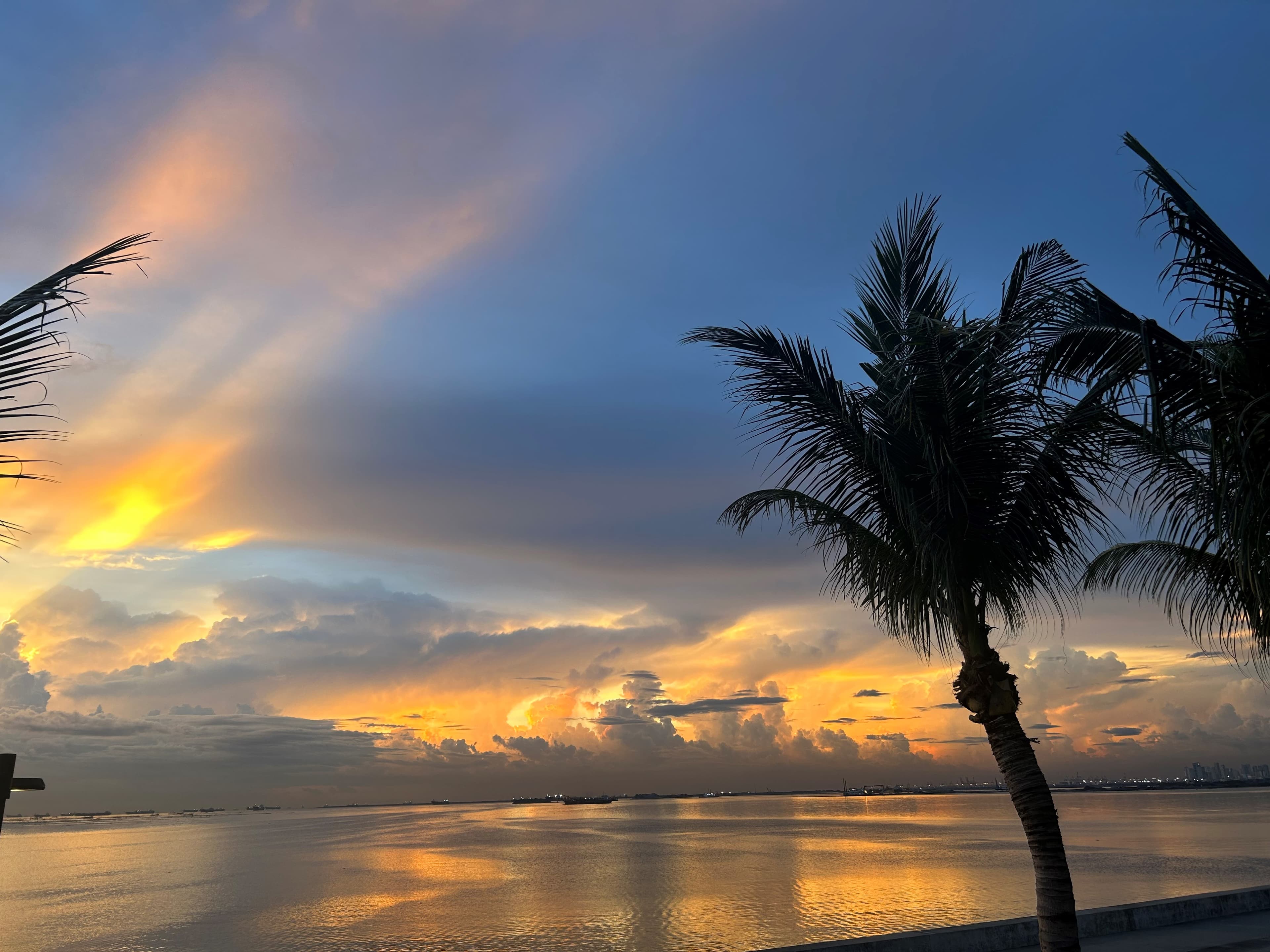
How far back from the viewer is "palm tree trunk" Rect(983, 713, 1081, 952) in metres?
8.63

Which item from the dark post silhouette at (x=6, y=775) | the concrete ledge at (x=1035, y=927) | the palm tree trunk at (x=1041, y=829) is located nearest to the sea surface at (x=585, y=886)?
the concrete ledge at (x=1035, y=927)

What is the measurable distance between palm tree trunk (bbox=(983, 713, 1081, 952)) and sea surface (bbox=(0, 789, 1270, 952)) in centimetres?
1928

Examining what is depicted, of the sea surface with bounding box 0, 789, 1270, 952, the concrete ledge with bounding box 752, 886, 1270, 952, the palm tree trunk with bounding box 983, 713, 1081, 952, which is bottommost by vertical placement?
the sea surface with bounding box 0, 789, 1270, 952

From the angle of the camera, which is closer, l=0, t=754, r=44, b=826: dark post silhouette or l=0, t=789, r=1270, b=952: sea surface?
l=0, t=754, r=44, b=826: dark post silhouette

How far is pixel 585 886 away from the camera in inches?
1857

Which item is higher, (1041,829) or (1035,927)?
(1041,829)

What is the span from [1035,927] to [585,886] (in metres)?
37.8

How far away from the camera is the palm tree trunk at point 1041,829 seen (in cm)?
863

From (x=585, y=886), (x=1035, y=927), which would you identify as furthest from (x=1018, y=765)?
(x=585, y=886)

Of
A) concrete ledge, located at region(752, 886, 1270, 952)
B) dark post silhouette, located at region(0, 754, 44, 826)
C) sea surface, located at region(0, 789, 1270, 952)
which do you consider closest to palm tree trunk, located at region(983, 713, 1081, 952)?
concrete ledge, located at region(752, 886, 1270, 952)

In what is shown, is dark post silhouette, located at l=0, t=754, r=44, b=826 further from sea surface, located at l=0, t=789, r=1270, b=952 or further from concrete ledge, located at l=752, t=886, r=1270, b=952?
sea surface, located at l=0, t=789, r=1270, b=952

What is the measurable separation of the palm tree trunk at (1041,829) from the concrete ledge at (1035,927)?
12.3ft

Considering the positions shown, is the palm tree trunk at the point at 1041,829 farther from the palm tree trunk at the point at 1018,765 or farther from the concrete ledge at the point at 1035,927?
the concrete ledge at the point at 1035,927

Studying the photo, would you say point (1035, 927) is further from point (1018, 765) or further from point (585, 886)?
point (585, 886)
